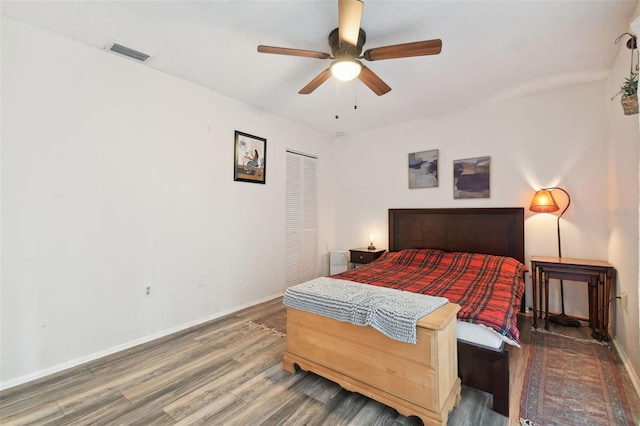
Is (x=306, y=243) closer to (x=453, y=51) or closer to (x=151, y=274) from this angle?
(x=151, y=274)

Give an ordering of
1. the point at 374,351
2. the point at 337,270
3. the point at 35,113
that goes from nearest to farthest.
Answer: the point at 374,351, the point at 35,113, the point at 337,270

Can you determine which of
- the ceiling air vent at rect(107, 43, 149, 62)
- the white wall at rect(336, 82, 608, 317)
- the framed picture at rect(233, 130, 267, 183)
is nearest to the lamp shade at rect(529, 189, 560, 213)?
the white wall at rect(336, 82, 608, 317)

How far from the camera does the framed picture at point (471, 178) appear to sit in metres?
3.69

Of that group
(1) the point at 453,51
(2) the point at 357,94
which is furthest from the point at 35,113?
(1) the point at 453,51

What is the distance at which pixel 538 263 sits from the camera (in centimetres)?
294

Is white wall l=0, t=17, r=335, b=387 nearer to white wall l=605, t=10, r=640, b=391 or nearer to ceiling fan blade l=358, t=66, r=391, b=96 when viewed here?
ceiling fan blade l=358, t=66, r=391, b=96

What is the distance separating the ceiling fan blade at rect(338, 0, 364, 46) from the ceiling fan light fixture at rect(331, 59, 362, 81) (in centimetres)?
13

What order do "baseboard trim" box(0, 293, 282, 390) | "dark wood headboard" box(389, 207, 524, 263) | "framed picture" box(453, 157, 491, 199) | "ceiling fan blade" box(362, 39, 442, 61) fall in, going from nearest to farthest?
"ceiling fan blade" box(362, 39, 442, 61), "baseboard trim" box(0, 293, 282, 390), "dark wood headboard" box(389, 207, 524, 263), "framed picture" box(453, 157, 491, 199)

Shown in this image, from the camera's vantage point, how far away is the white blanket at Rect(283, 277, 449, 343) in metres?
1.57

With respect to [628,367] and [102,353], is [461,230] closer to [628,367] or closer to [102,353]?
[628,367]

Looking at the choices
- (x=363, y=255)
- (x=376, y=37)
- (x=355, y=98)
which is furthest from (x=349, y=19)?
(x=363, y=255)

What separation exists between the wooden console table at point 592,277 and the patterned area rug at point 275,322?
2638mm

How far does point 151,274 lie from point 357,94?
2.91m

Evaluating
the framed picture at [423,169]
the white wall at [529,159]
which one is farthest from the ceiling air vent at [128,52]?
the framed picture at [423,169]
